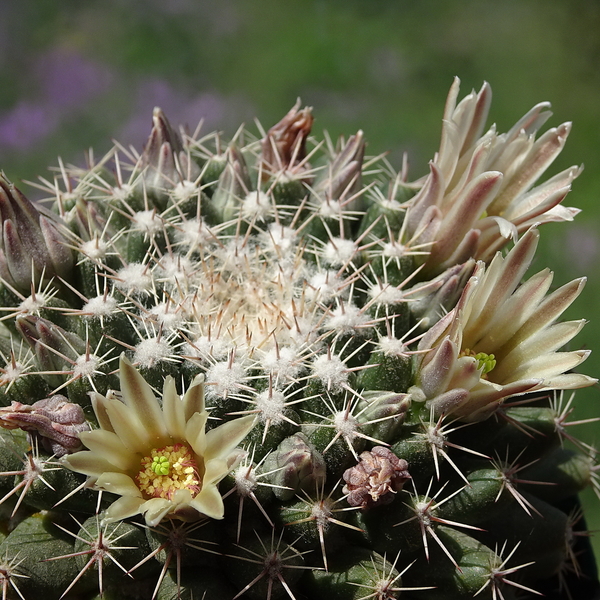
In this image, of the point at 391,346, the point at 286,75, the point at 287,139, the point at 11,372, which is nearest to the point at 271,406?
the point at 391,346

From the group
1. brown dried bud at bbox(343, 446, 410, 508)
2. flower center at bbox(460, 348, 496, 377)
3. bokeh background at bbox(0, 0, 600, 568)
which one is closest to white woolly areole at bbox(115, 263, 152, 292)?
brown dried bud at bbox(343, 446, 410, 508)

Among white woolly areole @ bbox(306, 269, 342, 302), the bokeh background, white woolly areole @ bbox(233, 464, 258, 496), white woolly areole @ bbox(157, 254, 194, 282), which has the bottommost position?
white woolly areole @ bbox(233, 464, 258, 496)

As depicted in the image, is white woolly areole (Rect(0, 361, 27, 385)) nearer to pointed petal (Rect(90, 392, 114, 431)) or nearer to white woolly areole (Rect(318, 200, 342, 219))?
pointed petal (Rect(90, 392, 114, 431))

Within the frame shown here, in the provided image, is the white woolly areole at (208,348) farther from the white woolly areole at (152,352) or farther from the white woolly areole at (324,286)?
the white woolly areole at (324,286)

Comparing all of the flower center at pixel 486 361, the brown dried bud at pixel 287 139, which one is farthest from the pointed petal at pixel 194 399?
the brown dried bud at pixel 287 139

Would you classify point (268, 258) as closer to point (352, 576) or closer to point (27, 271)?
point (27, 271)
